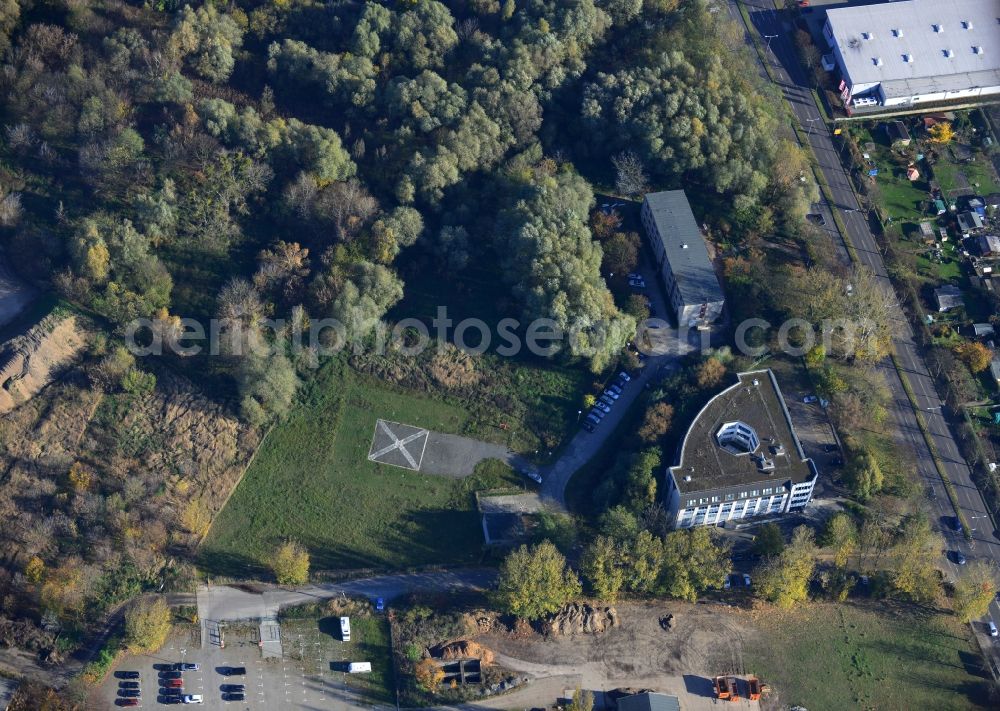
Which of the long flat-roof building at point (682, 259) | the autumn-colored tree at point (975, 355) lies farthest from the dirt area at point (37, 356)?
the autumn-colored tree at point (975, 355)

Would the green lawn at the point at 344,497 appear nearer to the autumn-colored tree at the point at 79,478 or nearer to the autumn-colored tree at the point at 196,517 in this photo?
the autumn-colored tree at the point at 196,517

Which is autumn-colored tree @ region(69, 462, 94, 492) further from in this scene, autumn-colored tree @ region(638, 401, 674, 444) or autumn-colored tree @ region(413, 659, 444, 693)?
autumn-colored tree @ region(638, 401, 674, 444)

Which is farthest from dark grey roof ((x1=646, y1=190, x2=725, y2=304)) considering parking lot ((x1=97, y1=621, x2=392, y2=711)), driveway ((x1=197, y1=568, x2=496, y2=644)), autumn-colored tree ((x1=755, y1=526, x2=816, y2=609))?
parking lot ((x1=97, y1=621, x2=392, y2=711))

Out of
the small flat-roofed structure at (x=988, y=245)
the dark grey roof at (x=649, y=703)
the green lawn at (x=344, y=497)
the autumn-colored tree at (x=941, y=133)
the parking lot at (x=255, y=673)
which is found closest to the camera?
the dark grey roof at (x=649, y=703)

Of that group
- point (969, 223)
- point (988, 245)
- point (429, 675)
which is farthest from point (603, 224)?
point (429, 675)

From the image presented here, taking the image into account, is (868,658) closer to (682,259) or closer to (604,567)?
(604,567)

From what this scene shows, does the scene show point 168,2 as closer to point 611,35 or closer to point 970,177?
point 611,35

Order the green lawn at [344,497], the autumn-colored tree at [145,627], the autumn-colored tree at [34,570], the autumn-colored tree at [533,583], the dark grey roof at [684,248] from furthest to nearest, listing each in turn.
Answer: the dark grey roof at [684,248] < the green lawn at [344,497] < the autumn-colored tree at [34,570] < the autumn-colored tree at [533,583] < the autumn-colored tree at [145,627]
